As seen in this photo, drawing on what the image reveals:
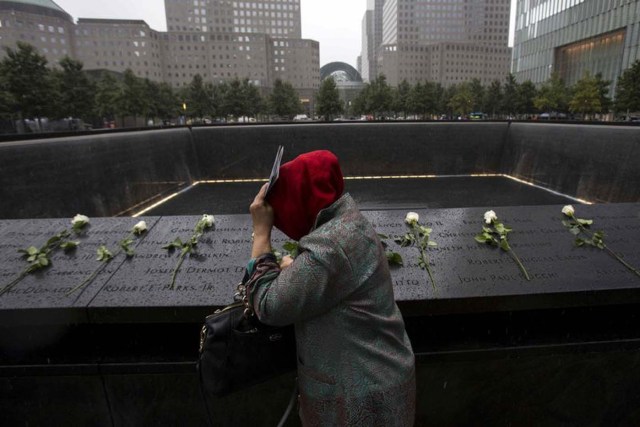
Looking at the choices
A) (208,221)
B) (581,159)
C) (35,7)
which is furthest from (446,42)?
(208,221)

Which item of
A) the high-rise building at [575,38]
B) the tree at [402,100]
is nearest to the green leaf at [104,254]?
the tree at [402,100]

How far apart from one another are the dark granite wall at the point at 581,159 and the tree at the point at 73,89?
94.3ft

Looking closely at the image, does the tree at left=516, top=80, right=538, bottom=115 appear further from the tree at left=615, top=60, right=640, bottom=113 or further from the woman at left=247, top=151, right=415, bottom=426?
the woman at left=247, top=151, right=415, bottom=426

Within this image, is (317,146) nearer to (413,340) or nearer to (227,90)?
(413,340)

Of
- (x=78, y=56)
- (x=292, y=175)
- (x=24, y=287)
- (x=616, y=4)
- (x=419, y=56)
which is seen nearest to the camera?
(x=292, y=175)

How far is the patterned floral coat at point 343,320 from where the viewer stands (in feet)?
4.03

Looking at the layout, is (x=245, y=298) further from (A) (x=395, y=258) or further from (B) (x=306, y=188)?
(A) (x=395, y=258)

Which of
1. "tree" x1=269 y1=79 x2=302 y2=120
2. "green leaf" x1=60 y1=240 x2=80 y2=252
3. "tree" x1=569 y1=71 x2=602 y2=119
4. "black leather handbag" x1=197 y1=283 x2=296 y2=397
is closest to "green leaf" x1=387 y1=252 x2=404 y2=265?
"black leather handbag" x1=197 y1=283 x2=296 y2=397

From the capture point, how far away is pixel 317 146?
46.1ft

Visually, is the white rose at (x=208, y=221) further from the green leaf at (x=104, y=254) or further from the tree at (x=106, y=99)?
the tree at (x=106, y=99)

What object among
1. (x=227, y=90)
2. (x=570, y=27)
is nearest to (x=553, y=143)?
(x=227, y=90)

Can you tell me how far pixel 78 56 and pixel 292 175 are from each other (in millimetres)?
104106

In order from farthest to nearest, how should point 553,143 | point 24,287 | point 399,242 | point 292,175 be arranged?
point 553,143
point 399,242
point 24,287
point 292,175

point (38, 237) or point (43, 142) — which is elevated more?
point (43, 142)
